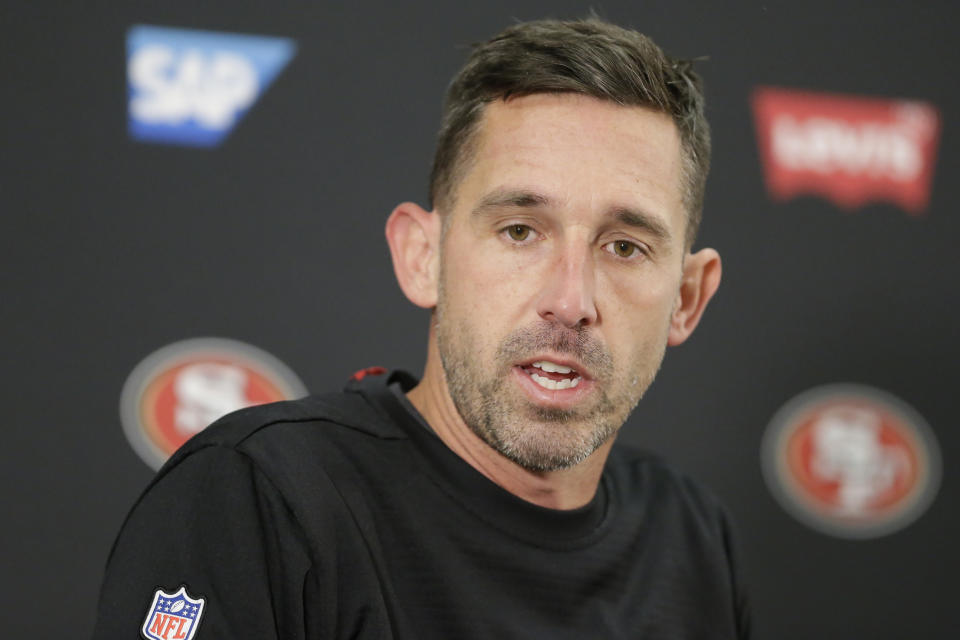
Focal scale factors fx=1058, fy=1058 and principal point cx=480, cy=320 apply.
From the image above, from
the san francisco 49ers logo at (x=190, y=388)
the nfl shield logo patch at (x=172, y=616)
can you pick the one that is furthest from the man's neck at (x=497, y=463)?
the san francisco 49ers logo at (x=190, y=388)

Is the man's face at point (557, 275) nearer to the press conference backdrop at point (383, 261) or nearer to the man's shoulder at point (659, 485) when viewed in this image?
the man's shoulder at point (659, 485)

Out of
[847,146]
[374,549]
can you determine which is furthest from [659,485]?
[847,146]

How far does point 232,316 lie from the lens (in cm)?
168

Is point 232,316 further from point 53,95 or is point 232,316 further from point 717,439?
point 717,439

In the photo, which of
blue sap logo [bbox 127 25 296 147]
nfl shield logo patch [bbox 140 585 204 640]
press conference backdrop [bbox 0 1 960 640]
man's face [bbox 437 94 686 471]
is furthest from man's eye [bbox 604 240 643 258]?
blue sap logo [bbox 127 25 296 147]

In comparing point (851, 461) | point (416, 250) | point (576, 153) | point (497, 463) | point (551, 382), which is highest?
point (576, 153)

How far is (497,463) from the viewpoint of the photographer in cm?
113

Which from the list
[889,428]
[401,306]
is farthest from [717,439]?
[401,306]

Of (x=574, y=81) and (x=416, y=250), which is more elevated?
(x=574, y=81)

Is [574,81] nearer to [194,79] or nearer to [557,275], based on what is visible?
[557,275]

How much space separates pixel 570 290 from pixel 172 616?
46 cm

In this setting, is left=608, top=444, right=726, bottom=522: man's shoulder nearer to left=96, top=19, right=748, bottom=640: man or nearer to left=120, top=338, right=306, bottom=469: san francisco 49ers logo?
left=96, top=19, right=748, bottom=640: man

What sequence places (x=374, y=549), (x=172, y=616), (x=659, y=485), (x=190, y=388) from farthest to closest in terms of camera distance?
1. (x=190, y=388)
2. (x=659, y=485)
3. (x=374, y=549)
4. (x=172, y=616)

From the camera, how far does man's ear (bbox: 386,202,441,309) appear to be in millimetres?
1183
